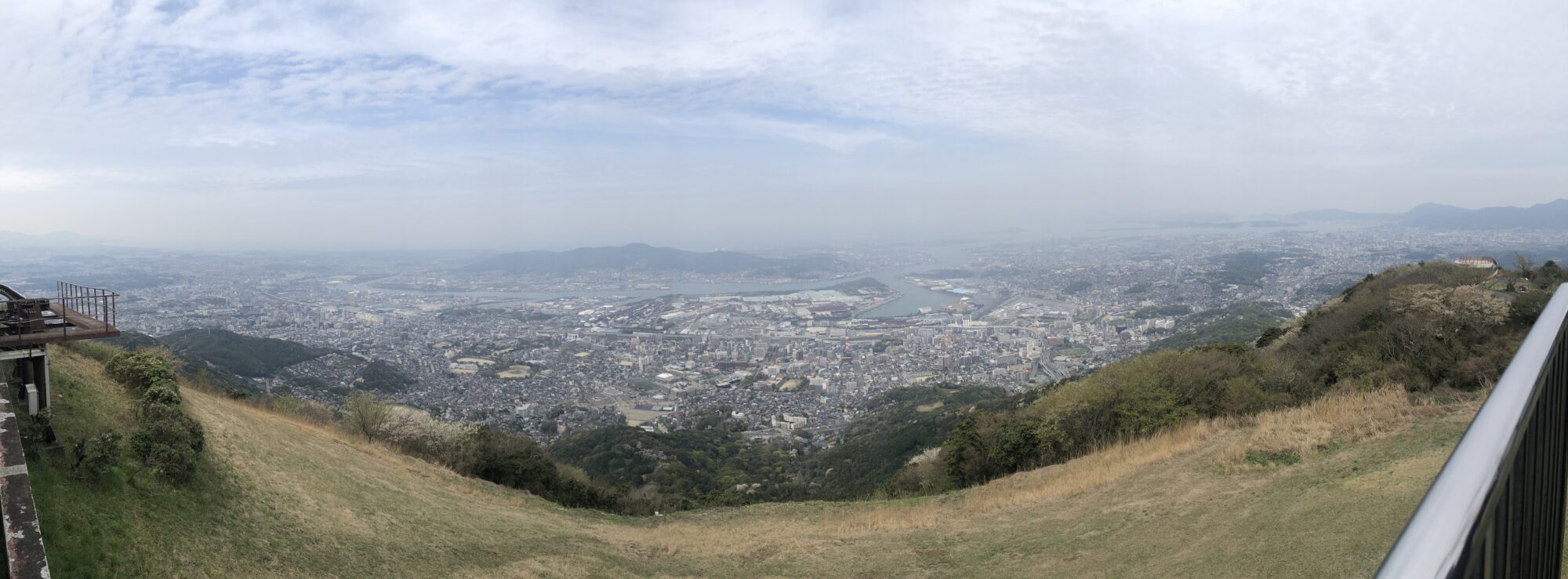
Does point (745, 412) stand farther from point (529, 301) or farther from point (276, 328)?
A: point (529, 301)

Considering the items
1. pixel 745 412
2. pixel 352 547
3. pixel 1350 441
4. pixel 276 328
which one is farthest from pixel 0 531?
pixel 276 328

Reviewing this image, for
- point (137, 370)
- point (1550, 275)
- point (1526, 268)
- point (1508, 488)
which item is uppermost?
point (1508, 488)

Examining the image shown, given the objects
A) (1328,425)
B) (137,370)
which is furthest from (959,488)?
(137,370)

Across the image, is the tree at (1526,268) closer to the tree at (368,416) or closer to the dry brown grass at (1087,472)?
the dry brown grass at (1087,472)

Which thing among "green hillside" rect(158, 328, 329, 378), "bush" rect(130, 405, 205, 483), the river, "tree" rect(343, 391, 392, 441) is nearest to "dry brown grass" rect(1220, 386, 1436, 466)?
"bush" rect(130, 405, 205, 483)

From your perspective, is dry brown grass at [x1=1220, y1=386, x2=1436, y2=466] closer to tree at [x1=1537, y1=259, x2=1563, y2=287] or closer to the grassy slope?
the grassy slope

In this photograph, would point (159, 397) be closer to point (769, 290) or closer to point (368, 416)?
point (368, 416)
